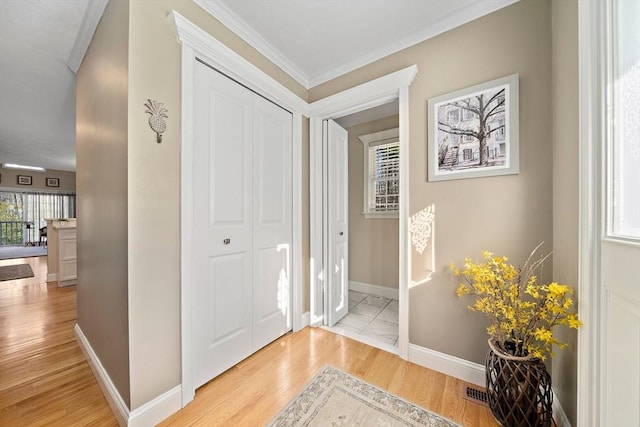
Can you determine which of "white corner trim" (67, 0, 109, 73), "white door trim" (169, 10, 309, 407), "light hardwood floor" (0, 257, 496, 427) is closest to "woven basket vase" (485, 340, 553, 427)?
"light hardwood floor" (0, 257, 496, 427)

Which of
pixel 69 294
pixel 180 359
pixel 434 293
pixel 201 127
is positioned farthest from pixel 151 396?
pixel 69 294

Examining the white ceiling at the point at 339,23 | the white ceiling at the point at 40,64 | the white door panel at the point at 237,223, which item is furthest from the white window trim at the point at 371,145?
the white ceiling at the point at 40,64

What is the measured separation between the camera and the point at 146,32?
48.4 inches

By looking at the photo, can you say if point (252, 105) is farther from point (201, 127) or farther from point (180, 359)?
point (180, 359)

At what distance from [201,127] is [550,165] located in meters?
2.09

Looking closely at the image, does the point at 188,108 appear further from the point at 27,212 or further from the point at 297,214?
the point at 27,212

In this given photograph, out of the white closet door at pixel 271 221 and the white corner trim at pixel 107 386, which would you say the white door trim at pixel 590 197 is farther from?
the white corner trim at pixel 107 386

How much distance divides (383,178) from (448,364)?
2.26m

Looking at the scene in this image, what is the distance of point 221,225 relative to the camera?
163cm

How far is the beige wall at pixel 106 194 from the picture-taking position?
1.22 m

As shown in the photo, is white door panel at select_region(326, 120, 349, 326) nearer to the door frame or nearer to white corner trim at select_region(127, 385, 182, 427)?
the door frame

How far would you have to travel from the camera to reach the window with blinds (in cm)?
319

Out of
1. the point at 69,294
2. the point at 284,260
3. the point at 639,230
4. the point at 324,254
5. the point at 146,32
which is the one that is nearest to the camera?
the point at 639,230

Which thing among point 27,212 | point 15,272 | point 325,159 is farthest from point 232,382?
point 27,212
